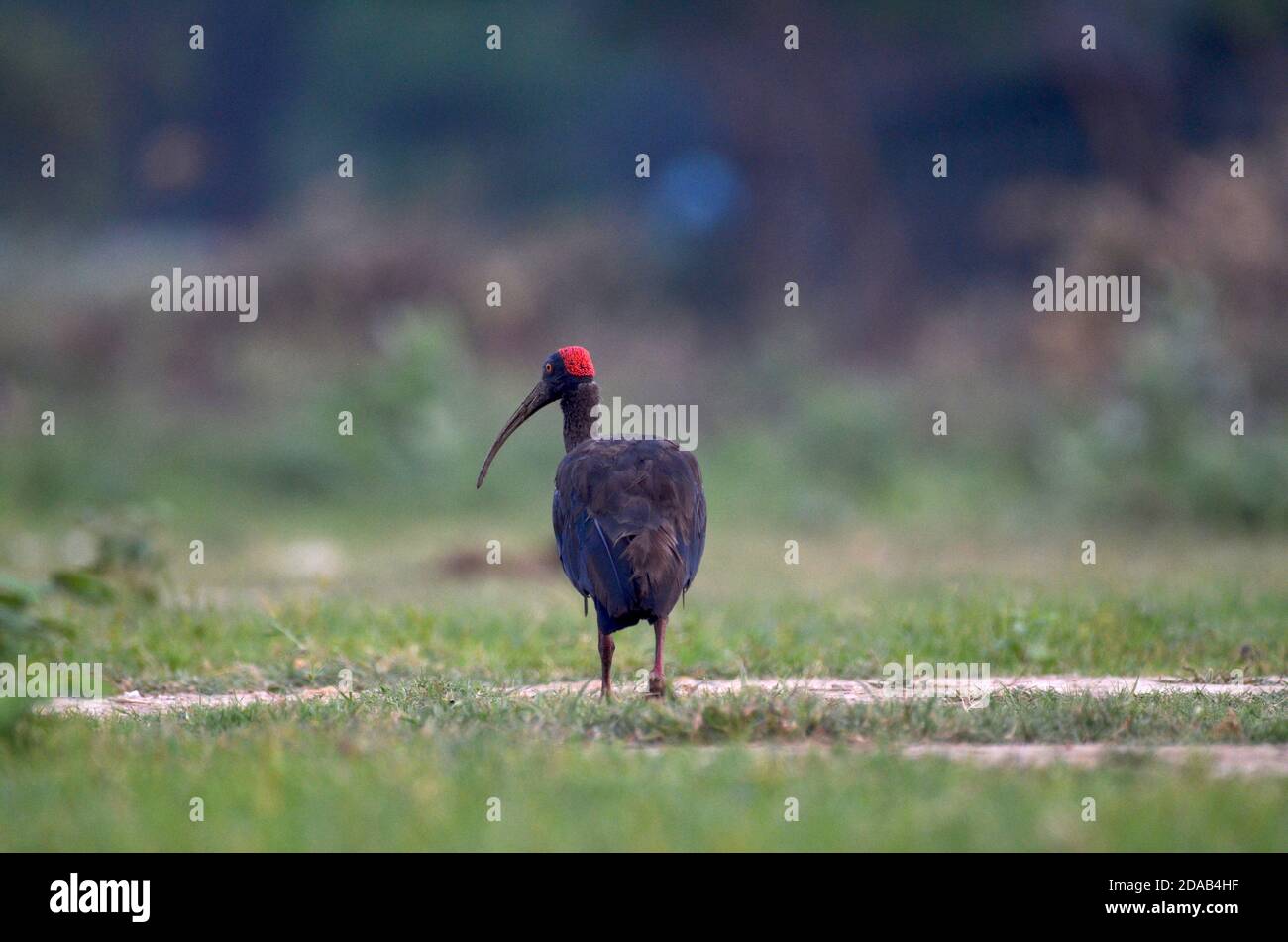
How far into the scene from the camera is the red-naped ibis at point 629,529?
265 inches

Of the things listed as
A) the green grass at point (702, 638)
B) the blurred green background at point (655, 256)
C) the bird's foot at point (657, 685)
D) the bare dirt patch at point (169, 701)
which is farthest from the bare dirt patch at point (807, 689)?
the blurred green background at point (655, 256)

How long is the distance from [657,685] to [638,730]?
78 centimetres

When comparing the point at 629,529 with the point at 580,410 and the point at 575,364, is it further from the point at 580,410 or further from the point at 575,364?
the point at 575,364

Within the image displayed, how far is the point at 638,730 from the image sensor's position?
240 inches

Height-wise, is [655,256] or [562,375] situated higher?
[655,256]

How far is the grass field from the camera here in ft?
15.8

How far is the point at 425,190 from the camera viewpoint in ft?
95.6

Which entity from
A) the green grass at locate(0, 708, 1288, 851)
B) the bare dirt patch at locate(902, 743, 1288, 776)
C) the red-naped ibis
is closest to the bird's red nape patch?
the red-naped ibis

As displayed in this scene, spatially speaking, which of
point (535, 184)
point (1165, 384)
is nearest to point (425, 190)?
point (535, 184)

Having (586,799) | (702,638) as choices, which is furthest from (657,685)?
(702,638)

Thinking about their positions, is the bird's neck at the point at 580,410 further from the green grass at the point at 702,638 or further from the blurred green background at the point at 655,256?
the blurred green background at the point at 655,256

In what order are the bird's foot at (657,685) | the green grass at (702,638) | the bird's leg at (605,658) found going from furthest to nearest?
the green grass at (702,638) < the bird's leg at (605,658) < the bird's foot at (657,685)
